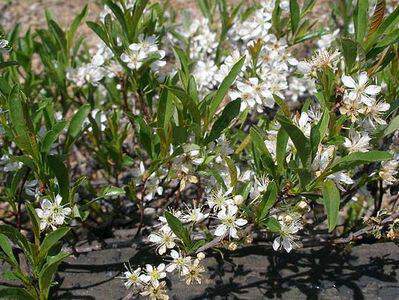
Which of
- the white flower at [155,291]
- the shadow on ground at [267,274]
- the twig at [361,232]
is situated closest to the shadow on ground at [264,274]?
the shadow on ground at [267,274]

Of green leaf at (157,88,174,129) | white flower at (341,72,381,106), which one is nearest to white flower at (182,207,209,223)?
green leaf at (157,88,174,129)

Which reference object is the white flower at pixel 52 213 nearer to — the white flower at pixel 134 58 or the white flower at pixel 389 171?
the white flower at pixel 134 58

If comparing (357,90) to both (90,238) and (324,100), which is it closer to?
(324,100)

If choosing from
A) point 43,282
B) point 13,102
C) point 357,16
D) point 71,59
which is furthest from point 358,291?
point 71,59

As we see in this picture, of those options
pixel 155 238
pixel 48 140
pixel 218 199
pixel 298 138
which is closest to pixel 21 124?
pixel 48 140

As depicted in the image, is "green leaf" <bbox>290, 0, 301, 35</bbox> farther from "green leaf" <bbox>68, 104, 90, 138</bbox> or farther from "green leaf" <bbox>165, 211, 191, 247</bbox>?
"green leaf" <bbox>165, 211, 191, 247</bbox>

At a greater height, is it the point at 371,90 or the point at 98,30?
the point at 98,30

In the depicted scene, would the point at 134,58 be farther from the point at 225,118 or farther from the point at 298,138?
the point at 298,138
